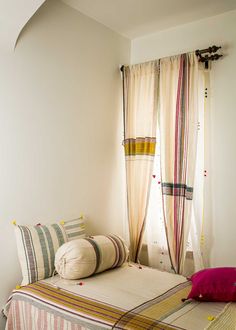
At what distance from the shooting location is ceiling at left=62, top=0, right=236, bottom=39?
2.83 meters

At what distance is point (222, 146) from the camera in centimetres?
296

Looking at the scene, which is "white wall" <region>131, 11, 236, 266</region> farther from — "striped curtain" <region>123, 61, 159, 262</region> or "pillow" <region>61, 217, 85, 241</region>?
"pillow" <region>61, 217, 85, 241</region>

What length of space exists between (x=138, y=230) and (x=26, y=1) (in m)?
2.04

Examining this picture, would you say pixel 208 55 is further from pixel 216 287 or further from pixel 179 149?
pixel 216 287

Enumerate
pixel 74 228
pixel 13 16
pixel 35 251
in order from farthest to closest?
pixel 74 228 → pixel 35 251 → pixel 13 16

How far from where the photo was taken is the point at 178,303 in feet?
7.03

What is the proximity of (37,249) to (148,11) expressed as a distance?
208 centimetres

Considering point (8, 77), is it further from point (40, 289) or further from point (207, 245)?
point (207, 245)

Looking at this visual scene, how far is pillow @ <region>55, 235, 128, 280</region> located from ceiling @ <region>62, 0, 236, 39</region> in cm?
184

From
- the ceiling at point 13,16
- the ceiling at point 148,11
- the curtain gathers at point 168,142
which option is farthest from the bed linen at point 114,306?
the ceiling at point 148,11

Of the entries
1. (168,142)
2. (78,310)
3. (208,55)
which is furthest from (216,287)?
(208,55)

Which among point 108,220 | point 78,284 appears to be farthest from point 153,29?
point 78,284

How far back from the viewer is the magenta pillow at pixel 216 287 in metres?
2.10

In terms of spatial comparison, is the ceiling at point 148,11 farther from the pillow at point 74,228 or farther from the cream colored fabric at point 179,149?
the pillow at point 74,228
